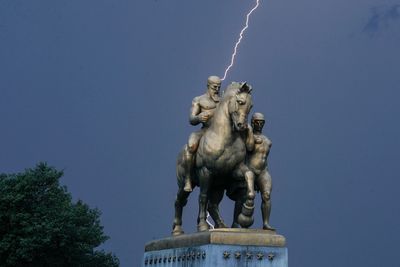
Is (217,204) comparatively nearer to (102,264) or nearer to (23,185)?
(23,185)

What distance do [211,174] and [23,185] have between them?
17167mm

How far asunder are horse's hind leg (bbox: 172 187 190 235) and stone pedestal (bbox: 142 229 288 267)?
1.24 m

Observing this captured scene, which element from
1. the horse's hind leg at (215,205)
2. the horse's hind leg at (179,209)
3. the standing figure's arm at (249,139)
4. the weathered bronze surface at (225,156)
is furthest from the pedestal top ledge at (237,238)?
the standing figure's arm at (249,139)

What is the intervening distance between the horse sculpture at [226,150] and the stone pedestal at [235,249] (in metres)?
0.55

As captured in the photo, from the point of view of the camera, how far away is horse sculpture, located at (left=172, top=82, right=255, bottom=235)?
435 inches

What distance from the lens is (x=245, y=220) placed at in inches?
445

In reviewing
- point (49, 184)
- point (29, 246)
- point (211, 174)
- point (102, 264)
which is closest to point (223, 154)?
point (211, 174)

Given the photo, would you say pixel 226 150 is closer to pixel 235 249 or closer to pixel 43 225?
pixel 235 249

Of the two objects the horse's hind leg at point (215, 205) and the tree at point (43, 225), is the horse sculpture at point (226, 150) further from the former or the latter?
the tree at point (43, 225)

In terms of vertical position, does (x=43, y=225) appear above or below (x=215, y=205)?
above

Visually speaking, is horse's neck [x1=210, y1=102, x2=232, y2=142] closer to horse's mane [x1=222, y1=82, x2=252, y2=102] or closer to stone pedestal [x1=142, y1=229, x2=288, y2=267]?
horse's mane [x1=222, y1=82, x2=252, y2=102]

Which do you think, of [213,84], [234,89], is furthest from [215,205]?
[234,89]

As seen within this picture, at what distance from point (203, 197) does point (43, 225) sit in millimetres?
15671

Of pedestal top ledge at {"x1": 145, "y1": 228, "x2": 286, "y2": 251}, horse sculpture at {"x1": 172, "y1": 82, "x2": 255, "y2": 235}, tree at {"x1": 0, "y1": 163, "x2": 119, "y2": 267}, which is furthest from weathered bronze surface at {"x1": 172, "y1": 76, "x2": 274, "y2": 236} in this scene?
tree at {"x1": 0, "y1": 163, "x2": 119, "y2": 267}
